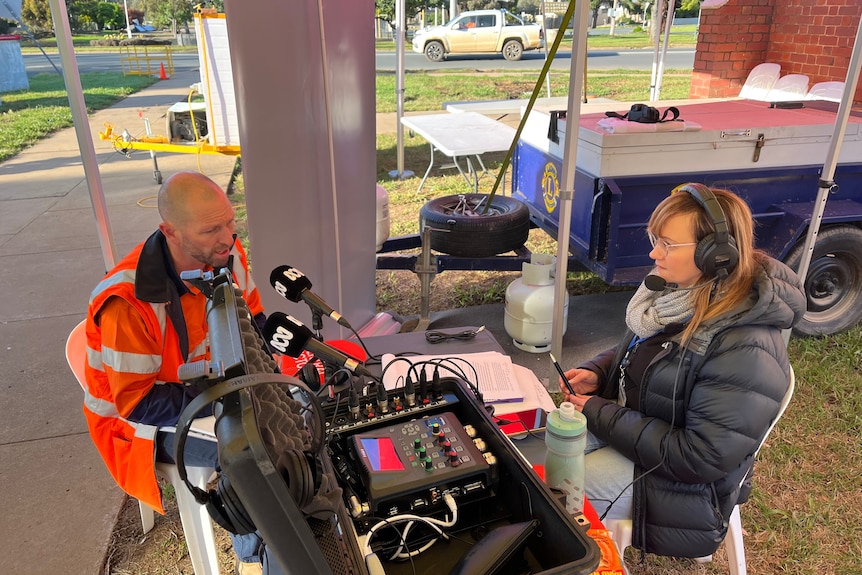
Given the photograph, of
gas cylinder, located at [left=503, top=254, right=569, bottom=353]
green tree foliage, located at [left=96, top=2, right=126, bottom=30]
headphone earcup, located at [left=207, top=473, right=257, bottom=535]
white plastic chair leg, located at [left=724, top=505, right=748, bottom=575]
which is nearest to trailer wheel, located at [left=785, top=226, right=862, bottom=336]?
gas cylinder, located at [left=503, top=254, right=569, bottom=353]

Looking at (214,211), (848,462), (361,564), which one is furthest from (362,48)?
(848,462)

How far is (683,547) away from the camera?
1.76 meters

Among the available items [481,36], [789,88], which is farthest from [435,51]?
[789,88]

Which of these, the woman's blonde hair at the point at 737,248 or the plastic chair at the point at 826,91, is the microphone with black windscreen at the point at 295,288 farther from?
the plastic chair at the point at 826,91

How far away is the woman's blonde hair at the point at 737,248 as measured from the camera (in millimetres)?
1685

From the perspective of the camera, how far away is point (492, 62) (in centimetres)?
1986

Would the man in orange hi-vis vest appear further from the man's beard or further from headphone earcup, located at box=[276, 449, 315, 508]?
headphone earcup, located at box=[276, 449, 315, 508]

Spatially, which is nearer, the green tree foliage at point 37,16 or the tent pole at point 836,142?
the tent pole at point 836,142

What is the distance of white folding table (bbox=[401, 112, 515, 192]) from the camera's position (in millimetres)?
5461

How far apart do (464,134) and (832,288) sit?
137 inches

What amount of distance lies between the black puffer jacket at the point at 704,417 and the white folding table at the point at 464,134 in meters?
3.49

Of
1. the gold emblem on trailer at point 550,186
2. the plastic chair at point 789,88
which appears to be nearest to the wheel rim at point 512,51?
the plastic chair at point 789,88

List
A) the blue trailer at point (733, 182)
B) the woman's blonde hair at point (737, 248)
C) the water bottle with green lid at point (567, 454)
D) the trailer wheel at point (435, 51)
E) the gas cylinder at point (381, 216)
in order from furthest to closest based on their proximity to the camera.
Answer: the trailer wheel at point (435, 51)
the gas cylinder at point (381, 216)
the blue trailer at point (733, 182)
the woman's blonde hair at point (737, 248)
the water bottle with green lid at point (567, 454)

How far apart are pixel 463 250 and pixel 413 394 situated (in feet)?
8.42
